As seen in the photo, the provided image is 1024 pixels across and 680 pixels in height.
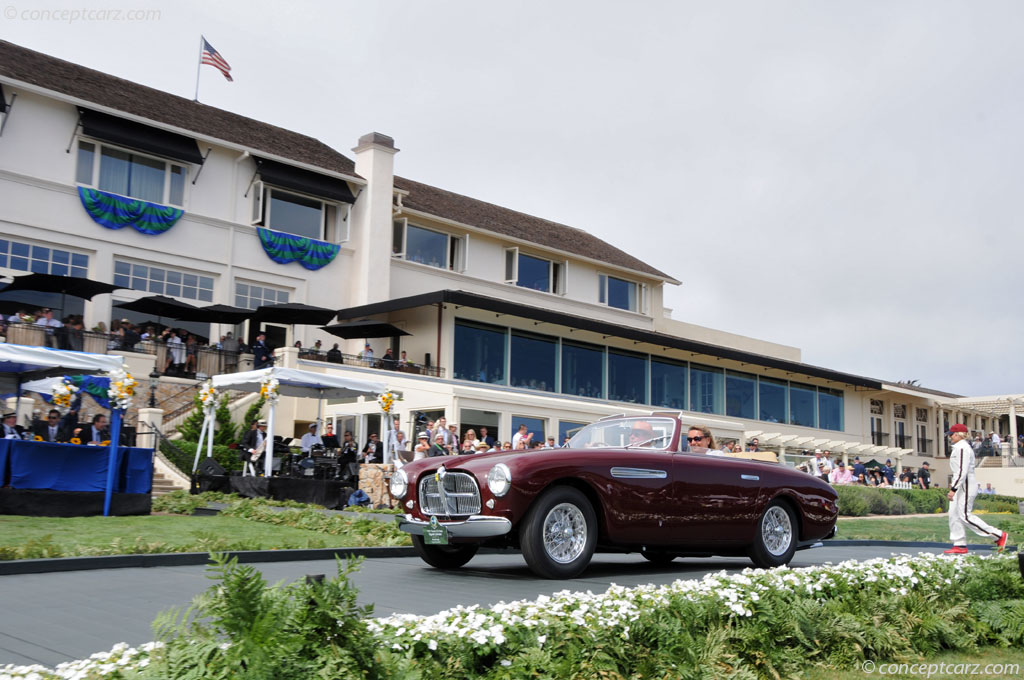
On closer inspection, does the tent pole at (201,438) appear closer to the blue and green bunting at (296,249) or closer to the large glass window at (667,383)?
the blue and green bunting at (296,249)

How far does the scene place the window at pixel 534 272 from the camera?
4094cm

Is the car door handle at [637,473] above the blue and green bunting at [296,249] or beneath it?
beneath

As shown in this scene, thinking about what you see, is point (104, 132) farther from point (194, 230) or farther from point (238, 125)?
point (238, 125)

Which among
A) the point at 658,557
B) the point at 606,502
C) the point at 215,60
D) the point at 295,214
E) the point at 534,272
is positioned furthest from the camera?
the point at 534,272

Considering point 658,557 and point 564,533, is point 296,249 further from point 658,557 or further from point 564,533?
point 564,533

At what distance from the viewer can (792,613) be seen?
5.99 m

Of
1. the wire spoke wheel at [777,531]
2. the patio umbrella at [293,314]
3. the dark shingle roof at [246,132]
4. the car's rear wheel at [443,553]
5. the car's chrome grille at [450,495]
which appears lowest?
the car's rear wheel at [443,553]

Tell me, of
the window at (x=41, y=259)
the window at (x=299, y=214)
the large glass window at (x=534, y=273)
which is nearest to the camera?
the window at (x=41, y=259)

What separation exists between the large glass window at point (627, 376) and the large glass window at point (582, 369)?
0.56 m

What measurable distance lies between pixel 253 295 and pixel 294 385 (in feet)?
38.0

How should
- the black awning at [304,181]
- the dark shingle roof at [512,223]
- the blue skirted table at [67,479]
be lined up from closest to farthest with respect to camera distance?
the blue skirted table at [67,479] < the black awning at [304,181] < the dark shingle roof at [512,223]

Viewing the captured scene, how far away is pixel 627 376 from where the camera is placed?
128ft

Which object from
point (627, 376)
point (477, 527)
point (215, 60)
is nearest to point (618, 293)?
point (627, 376)

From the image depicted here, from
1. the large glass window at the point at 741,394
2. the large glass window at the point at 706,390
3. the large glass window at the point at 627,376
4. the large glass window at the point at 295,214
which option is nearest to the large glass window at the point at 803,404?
the large glass window at the point at 741,394
